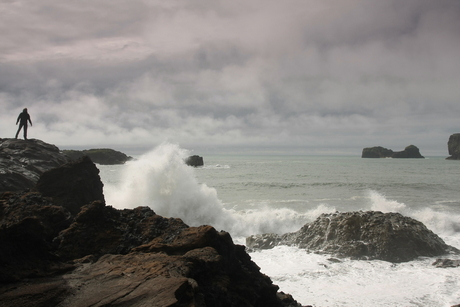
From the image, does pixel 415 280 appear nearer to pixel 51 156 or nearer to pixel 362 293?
pixel 362 293

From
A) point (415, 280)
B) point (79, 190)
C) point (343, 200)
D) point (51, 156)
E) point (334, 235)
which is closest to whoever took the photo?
point (415, 280)

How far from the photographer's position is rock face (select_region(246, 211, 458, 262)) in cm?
876

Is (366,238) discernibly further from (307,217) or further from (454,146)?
(454,146)

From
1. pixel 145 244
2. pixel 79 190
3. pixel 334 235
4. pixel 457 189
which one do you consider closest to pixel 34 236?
pixel 145 244

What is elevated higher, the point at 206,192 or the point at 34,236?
the point at 34,236

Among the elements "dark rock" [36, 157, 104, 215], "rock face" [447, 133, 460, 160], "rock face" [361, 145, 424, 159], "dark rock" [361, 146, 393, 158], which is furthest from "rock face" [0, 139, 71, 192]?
"dark rock" [361, 146, 393, 158]

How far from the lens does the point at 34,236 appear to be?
3.61 m

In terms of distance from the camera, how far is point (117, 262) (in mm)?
3740

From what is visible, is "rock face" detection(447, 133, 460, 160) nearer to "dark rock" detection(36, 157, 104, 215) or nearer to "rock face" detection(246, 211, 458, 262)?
"rock face" detection(246, 211, 458, 262)

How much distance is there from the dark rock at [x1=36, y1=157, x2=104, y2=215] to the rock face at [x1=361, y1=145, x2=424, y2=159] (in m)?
141

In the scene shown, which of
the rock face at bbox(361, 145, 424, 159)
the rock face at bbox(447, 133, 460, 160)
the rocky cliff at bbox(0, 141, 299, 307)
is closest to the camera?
the rocky cliff at bbox(0, 141, 299, 307)

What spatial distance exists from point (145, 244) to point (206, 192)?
1083 centimetres

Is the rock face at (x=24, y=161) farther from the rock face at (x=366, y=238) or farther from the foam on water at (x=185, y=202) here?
the rock face at (x=366, y=238)

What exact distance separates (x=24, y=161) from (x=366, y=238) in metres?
14.4
